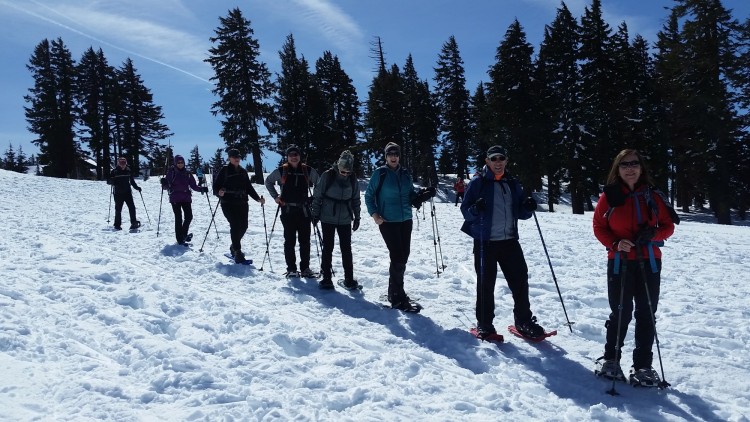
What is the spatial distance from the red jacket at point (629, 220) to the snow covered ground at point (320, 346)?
141 centimetres

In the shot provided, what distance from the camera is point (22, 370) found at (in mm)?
3992

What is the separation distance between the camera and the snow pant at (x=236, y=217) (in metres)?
9.36

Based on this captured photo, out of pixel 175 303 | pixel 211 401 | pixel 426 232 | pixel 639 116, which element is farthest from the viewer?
pixel 639 116

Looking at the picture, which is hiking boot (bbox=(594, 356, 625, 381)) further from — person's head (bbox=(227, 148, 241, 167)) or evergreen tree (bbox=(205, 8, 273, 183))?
evergreen tree (bbox=(205, 8, 273, 183))

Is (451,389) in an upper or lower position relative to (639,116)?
lower

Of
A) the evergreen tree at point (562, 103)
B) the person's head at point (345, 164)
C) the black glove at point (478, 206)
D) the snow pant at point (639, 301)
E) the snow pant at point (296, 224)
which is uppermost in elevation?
the evergreen tree at point (562, 103)

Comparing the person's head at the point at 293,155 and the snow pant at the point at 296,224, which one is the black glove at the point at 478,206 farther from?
the person's head at the point at 293,155

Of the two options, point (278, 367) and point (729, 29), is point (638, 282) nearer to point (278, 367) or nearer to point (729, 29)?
point (278, 367)

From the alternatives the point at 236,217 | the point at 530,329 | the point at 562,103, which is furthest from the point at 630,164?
the point at 562,103

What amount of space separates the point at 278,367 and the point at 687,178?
1260 inches

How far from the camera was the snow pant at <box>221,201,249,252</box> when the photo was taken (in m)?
9.36

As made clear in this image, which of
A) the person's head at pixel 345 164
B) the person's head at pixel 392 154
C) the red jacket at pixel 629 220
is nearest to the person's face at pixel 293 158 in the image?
the person's head at pixel 345 164

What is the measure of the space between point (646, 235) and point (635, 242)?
0.12 m

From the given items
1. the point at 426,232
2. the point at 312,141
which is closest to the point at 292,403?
the point at 426,232
